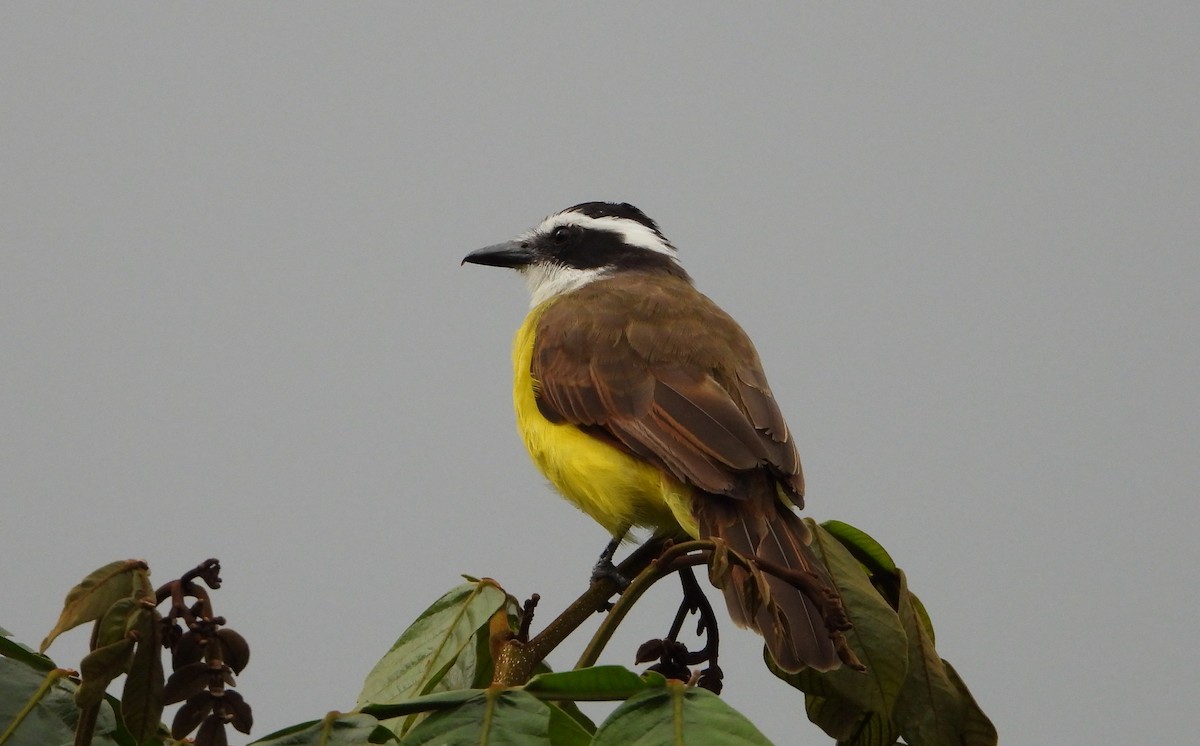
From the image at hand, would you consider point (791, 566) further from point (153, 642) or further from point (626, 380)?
point (153, 642)

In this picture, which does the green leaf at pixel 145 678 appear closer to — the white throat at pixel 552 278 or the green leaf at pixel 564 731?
the green leaf at pixel 564 731

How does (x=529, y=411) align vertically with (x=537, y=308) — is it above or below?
below

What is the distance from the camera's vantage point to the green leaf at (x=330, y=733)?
170 centimetres

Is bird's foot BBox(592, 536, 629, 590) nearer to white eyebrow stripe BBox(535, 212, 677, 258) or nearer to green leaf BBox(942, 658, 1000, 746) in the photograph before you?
green leaf BBox(942, 658, 1000, 746)

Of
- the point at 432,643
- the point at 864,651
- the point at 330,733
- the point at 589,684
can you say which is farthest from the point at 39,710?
the point at 864,651

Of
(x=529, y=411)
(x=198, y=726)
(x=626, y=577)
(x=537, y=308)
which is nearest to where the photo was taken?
(x=198, y=726)

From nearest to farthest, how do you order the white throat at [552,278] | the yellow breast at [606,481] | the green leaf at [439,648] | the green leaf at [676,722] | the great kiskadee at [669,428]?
the green leaf at [676,722]
the green leaf at [439,648]
the great kiskadee at [669,428]
the yellow breast at [606,481]
the white throat at [552,278]

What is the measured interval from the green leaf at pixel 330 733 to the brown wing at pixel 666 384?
45.8 inches

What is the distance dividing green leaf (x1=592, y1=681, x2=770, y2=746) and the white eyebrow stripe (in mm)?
3087

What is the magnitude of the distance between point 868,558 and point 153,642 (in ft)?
3.86

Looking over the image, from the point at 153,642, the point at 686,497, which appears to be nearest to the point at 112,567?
the point at 153,642

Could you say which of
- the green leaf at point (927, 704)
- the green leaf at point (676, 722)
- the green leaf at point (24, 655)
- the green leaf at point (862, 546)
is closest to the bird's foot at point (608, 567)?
the green leaf at point (862, 546)

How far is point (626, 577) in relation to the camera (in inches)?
105

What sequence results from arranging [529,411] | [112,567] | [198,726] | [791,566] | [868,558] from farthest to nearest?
[529,411] < [791,566] < [868,558] < [112,567] < [198,726]
